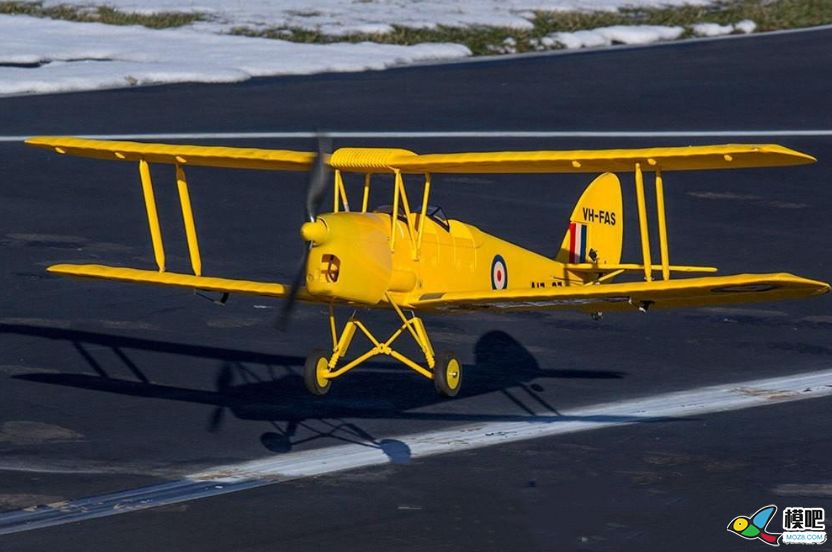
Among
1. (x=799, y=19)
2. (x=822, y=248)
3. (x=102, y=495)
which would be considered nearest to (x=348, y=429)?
(x=102, y=495)

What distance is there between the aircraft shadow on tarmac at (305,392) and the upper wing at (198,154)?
2.81 m

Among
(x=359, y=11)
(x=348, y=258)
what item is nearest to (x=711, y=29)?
(x=359, y=11)

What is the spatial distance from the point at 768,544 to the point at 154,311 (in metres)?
10.9

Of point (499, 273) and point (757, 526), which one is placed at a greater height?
point (499, 273)

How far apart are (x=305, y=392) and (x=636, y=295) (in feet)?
18.1

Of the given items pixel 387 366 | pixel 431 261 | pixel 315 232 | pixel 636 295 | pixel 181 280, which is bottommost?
pixel 387 366

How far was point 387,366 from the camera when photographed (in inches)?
816

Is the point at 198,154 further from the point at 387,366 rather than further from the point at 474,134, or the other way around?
the point at 474,134

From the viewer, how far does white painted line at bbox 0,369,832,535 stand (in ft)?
50.6

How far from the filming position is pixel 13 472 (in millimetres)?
16531

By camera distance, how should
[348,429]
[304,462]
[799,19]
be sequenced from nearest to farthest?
[304,462]
[348,429]
[799,19]

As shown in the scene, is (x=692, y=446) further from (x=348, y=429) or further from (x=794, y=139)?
(x=794, y=139)

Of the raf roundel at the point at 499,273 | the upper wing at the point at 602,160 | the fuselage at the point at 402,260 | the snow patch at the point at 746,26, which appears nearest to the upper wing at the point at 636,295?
the fuselage at the point at 402,260

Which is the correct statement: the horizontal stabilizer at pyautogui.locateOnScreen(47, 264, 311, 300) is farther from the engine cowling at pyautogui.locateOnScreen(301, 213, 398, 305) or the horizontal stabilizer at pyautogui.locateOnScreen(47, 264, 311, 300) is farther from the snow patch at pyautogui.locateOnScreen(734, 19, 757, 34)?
the snow patch at pyautogui.locateOnScreen(734, 19, 757, 34)
